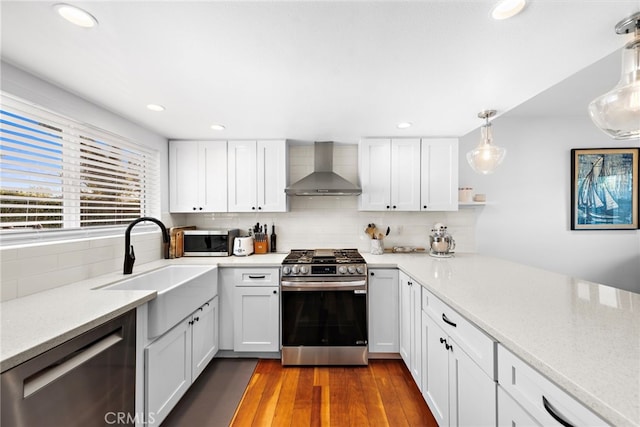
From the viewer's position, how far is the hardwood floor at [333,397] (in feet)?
5.71

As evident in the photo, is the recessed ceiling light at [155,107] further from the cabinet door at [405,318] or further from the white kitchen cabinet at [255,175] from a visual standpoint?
the cabinet door at [405,318]

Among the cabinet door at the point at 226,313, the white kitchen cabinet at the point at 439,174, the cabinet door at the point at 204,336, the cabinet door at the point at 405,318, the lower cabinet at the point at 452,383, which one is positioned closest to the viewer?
the lower cabinet at the point at 452,383

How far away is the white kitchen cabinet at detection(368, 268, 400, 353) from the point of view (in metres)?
2.40

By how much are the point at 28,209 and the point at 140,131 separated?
47.0 inches

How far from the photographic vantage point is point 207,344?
2209mm

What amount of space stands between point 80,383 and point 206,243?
69.1 inches

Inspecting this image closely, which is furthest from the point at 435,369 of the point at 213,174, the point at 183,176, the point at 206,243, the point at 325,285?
the point at 183,176

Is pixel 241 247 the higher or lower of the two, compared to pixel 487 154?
lower

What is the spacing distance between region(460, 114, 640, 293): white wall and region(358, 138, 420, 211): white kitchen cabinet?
742mm

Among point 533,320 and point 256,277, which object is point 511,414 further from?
point 256,277

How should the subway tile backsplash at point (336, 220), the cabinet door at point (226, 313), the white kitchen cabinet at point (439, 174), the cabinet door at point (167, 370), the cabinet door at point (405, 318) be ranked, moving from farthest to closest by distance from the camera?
1. the subway tile backsplash at point (336, 220)
2. the white kitchen cabinet at point (439, 174)
3. the cabinet door at point (226, 313)
4. the cabinet door at point (405, 318)
5. the cabinet door at point (167, 370)

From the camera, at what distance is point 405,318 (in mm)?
2217

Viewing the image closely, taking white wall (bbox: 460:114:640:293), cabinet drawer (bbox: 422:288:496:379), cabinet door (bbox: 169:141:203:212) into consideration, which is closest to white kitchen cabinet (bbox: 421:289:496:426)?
cabinet drawer (bbox: 422:288:496:379)

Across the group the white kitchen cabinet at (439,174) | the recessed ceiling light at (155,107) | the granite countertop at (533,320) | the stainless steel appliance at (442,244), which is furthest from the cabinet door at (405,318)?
the recessed ceiling light at (155,107)
